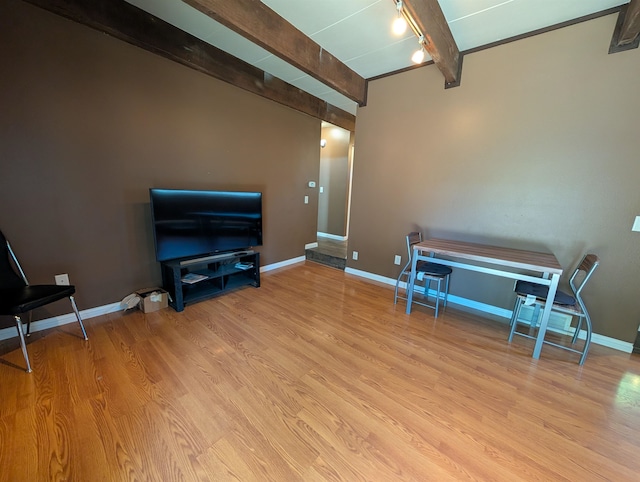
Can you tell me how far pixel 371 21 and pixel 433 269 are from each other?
2442mm

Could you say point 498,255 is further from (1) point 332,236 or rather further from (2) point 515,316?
(1) point 332,236

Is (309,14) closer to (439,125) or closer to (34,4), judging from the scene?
(439,125)

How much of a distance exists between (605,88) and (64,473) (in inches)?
173

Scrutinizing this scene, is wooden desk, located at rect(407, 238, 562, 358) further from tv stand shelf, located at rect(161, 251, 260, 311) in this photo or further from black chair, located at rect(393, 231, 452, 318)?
tv stand shelf, located at rect(161, 251, 260, 311)

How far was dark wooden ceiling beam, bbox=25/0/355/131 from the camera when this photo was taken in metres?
1.99

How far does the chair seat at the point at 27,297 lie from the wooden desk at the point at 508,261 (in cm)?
300

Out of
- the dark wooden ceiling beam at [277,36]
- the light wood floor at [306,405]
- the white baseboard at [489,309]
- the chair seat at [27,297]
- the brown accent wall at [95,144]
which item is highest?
the dark wooden ceiling beam at [277,36]

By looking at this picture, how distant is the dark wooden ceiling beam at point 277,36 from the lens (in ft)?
5.78

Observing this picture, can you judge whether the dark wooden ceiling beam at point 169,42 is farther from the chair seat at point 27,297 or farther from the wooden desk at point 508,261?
the wooden desk at point 508,261

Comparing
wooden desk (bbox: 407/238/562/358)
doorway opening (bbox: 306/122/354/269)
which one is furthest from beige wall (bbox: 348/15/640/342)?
doorway opening (bbox: 306/122/354/269)

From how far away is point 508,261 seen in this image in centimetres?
210

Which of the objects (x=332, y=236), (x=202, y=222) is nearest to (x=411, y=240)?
(x=202, y=222)

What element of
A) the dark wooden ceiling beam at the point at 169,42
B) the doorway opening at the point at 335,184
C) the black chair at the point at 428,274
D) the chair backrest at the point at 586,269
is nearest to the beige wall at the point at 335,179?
the doorway opening at the point at 335,184

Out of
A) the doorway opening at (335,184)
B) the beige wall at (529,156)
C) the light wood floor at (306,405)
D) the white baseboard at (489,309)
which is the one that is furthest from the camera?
the doorway opening at (335,184)
